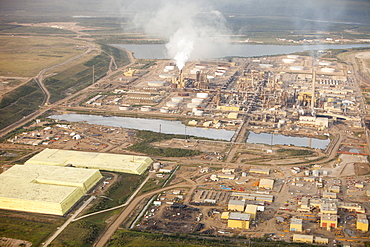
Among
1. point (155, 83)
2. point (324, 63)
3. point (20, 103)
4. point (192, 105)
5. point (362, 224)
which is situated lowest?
point (20, 103)

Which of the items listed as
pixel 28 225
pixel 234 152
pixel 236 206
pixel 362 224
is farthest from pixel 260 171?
pixel 28 225

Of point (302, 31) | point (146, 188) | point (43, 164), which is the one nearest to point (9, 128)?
point (43, 164)

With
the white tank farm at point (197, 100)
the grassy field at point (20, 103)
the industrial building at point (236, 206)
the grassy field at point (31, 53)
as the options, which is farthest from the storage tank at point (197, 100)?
the industrial building at point (236, 206)

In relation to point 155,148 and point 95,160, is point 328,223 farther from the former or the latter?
point 95,160

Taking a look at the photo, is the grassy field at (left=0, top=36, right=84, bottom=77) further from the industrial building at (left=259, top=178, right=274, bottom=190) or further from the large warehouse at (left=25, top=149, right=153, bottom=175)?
the industrial building at (left=259, top=178, right=274, bottom=190)

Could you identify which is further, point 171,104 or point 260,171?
point 171,104

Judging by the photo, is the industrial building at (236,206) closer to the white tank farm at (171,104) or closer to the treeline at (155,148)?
the treeline at (155,148)
